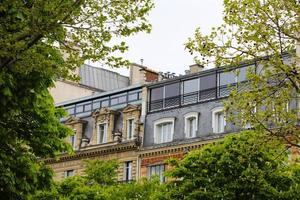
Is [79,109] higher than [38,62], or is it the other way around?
[79,109]

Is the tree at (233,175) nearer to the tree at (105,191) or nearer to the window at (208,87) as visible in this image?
the tree at (105,191)

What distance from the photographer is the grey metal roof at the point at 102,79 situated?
7289 cm

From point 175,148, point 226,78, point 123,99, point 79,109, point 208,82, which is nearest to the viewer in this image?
point 226,78

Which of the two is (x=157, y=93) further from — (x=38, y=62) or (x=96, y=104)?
(x=38, y=62)

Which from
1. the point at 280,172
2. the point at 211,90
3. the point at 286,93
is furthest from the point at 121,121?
the point at 286,93

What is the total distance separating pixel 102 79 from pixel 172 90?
22996mm

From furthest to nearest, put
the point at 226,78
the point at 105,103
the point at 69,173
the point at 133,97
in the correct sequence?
the point at 69,173, the point at 105,103, the point at 133,97, the point at 226,78

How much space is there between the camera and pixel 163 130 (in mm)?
53000

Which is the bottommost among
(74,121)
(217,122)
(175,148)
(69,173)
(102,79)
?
(69,173)

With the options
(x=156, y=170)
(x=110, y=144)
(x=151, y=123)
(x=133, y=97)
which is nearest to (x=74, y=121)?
(x=110, y=144)

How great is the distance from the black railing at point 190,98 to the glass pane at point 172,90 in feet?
0.69

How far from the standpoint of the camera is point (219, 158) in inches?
1368

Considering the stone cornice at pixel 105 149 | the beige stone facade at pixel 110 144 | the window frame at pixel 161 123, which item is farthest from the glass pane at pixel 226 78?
the stone cornice at pixel 105 149

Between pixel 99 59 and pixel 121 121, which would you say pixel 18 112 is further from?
pixel 121 121
